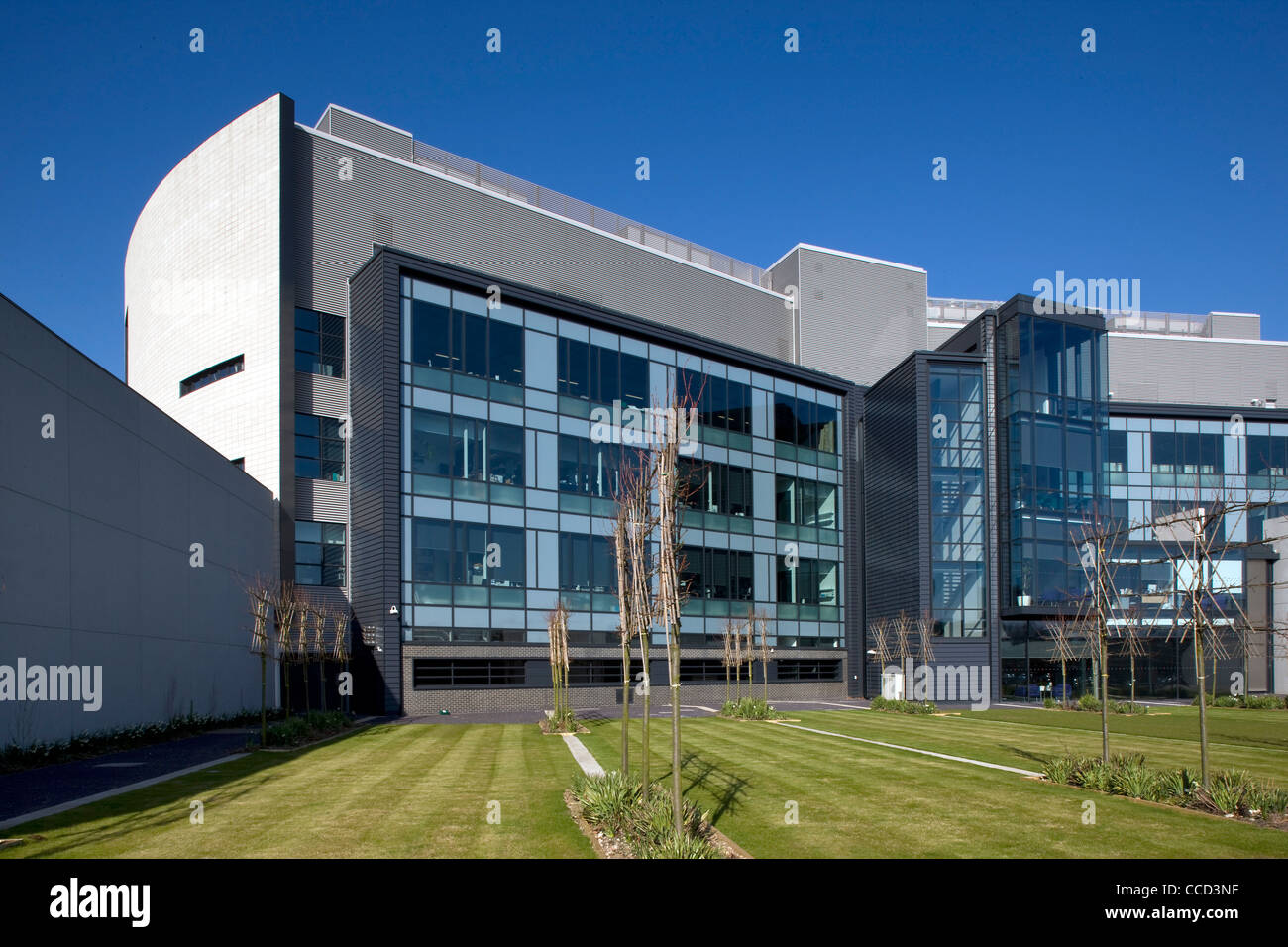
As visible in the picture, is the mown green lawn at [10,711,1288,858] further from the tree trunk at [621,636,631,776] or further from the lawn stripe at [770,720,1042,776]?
the tree trunk at [621,636,631,776]

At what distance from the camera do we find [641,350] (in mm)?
43031

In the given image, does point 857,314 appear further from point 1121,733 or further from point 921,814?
point 921,814

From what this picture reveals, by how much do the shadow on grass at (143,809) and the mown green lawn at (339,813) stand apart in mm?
19

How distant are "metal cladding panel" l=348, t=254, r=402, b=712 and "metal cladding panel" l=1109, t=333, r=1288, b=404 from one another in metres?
50.0

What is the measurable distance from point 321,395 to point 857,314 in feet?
111

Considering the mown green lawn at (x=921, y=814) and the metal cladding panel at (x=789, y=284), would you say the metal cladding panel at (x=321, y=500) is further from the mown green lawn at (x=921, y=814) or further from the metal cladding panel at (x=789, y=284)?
the metal cladding panel at (x=789, y=284)

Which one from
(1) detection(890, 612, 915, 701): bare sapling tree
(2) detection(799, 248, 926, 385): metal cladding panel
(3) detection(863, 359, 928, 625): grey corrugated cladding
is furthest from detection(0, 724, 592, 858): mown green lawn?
(2) detection(799, 248, 926, 385): metal cladding panel

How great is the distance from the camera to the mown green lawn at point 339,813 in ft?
32.6

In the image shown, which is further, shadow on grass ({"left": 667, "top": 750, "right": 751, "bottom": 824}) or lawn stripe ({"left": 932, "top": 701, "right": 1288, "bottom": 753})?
lawn stripe ({"left": 932, "top": 701, "right": 1288, "bottom": 753})

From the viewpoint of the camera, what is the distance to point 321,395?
3791 centimetres

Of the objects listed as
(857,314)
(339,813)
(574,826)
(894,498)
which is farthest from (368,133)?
(574,826)

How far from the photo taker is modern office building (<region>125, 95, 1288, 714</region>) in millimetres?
35781
